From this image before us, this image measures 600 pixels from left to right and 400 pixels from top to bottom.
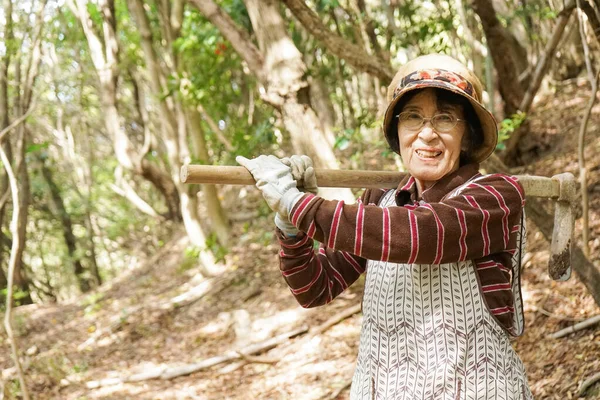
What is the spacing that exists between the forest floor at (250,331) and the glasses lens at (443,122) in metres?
2.17

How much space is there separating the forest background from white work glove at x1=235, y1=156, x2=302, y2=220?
2.10 metres

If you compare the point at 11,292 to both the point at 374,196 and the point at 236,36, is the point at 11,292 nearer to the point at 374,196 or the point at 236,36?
the point at 236,36

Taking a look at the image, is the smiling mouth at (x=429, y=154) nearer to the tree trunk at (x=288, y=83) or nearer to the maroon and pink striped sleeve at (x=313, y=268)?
the maroon and pink striped sleeve at (x=313, y=268)

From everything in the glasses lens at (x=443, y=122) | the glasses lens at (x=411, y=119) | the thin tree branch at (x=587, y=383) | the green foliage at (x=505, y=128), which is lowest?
the thin tree branch at (x=587, y=383)

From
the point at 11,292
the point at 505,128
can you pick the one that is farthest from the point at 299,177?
the point at 11,292

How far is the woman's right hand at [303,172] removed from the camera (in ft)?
5.37

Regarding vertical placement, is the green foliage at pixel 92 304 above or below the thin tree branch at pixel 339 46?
below

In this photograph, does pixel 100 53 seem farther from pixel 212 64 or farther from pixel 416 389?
pixel 416 389

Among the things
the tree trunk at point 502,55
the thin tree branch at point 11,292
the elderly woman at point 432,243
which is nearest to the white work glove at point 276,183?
the elderly woman at point 432,243

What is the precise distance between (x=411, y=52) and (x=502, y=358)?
737 centimetres

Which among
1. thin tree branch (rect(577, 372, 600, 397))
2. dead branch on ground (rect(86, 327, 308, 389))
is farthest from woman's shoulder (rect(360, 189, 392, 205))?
dead branch on ground (rect(86, 327, 308, 389))

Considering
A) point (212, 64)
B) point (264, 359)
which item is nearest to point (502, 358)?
point (264, 359)

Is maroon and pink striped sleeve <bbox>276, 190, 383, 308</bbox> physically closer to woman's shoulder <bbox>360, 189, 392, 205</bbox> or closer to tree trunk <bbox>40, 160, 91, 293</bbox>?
woman's shoulder <bbox>360, 189, 392, 205</bbox>

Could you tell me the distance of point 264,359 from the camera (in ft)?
17.7
